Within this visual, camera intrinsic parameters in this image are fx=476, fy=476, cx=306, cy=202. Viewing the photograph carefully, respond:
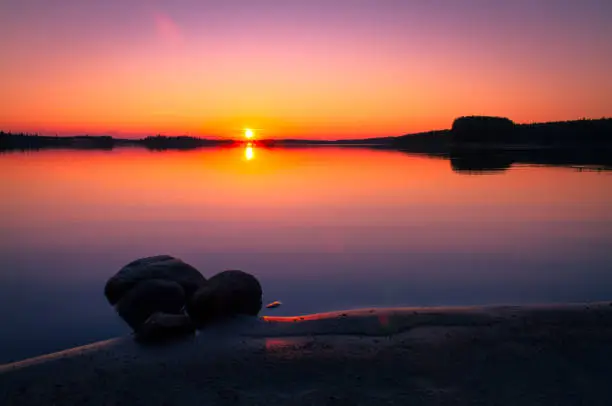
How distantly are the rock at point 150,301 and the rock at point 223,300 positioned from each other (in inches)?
14.9

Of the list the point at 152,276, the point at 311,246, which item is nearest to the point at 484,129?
the point at 311,246

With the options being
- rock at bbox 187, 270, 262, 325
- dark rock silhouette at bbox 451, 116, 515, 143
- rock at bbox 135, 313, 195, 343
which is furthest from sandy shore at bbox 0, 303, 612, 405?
dark rock silhouette at bbox 451, 116, 515, 143

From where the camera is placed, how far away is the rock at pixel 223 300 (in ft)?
33.7

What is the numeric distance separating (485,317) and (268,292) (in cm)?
545

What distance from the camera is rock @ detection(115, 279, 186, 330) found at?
10500 mm

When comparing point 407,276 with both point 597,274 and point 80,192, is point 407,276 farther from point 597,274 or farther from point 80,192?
point 80,192

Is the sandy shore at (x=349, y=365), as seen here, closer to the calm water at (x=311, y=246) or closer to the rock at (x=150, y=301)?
the rock at (x=150, y=301)

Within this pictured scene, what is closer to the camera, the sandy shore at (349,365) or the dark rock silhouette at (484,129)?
the sandy shore at (349,365)

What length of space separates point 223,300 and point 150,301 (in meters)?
1.70

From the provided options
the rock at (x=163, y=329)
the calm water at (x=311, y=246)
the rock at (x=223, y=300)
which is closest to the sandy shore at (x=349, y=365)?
the rock at (x=163, y=329)

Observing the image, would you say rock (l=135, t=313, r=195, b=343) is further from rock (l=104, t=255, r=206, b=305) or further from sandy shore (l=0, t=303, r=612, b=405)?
rock (l=104, t=255, r=206, b=305)

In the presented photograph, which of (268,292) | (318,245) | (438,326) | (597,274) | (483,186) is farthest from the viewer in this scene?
(483,186)

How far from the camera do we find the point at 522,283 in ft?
43.5

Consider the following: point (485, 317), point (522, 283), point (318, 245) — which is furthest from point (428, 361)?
A: point (318, 245)
